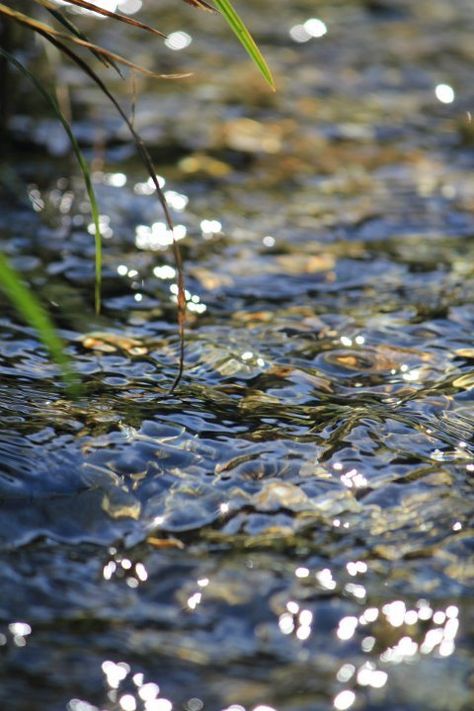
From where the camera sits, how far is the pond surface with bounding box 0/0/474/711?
1612mm

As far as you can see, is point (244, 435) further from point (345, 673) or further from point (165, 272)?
point (165, 272)

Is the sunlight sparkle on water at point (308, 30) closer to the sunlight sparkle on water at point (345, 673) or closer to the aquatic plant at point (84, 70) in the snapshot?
the aquatic plant at point (84, 70)

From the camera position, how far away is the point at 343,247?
350 cm

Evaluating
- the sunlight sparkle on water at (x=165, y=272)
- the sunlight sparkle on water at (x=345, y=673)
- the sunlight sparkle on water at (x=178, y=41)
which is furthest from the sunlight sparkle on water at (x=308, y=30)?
the sunlight sparkle on water at (x=345, y=673)

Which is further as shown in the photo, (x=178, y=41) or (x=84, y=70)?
(x=178, y=41)

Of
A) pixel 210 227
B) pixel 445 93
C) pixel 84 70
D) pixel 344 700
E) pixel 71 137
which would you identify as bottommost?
pixel 445 93

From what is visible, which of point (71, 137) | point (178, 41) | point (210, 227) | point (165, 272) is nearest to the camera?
point (71, 137)

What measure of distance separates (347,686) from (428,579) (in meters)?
0.30

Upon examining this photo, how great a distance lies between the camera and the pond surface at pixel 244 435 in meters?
1.61

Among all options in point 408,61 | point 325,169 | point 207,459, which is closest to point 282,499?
point 207,459

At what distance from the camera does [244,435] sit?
2.17m

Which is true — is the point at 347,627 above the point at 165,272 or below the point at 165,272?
above

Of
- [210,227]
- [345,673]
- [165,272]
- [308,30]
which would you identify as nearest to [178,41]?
[308,30]

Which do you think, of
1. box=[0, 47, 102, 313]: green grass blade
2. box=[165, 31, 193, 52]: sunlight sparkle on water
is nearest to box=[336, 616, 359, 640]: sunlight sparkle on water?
box=[0, 47, 102, 313]: green grass blade
